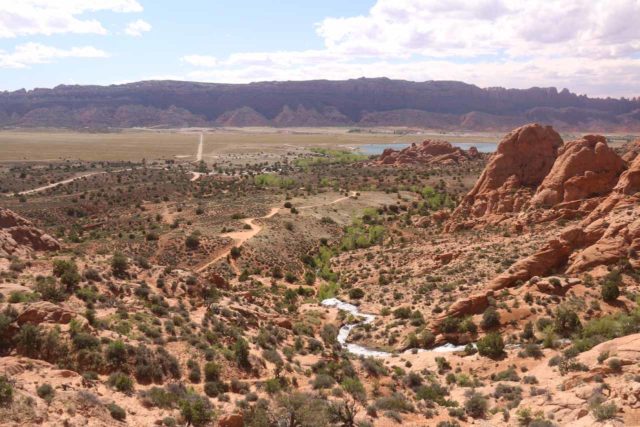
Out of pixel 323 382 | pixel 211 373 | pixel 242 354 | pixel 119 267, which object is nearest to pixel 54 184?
pixel 119 267

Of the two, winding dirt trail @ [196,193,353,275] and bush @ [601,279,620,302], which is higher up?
bush @ [601,279,620,302]

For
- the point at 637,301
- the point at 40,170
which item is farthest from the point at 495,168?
the point at 40,170

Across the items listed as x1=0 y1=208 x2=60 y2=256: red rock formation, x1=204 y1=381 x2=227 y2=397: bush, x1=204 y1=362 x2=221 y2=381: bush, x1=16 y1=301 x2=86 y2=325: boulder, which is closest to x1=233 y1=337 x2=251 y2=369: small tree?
x1=204 y1=362 x2=221 y2=381: bush

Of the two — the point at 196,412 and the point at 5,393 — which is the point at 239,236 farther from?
the point at 5,393

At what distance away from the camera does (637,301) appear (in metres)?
24.9

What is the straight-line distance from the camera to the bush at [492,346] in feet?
78.6

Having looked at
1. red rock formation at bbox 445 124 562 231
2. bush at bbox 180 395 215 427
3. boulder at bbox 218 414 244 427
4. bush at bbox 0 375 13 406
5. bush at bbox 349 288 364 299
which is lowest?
bush at bbox 349 288 364 299

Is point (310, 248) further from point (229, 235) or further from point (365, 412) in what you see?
point (365, 412)

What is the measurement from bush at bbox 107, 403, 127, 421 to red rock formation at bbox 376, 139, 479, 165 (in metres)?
102

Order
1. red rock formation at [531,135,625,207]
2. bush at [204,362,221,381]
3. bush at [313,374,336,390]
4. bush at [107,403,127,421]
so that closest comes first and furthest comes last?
bush at [107,403,127,421], bush at [204,362,221,381], bush at [313,374,336,390], red rock formation at [531,135,625,207]

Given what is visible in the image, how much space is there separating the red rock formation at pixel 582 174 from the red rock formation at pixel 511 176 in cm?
361

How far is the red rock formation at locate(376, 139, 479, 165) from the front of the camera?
373 feet

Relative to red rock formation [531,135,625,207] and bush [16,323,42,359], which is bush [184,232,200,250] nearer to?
red rock formation [531,135,625,207]

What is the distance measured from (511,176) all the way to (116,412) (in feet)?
151
